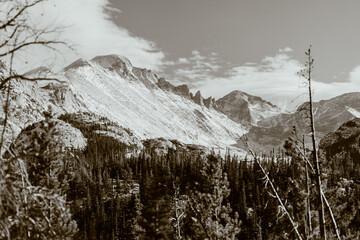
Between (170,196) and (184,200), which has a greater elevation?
(184,200)

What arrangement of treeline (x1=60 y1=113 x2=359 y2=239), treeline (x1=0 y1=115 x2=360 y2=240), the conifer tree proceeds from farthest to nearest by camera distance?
1. the conifer tree
2. treeline (x1=60 y1=113 x2=359 y2=239)
3. treeline (x1=0 y1=115 x2=360 y2=240)

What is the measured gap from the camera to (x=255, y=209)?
77750mm

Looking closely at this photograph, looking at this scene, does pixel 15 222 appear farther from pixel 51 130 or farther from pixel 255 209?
pixel 255 209

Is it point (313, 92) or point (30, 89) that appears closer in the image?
point (30, 89)

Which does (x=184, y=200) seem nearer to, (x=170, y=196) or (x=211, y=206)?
(x=211, y=206)

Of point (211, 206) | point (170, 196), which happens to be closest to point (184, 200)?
point (211, 206)

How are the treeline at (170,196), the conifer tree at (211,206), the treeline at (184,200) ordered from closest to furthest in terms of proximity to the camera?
the treeline at (170,196) → the treeline at (184,200) → the conifer tree at (211,206)

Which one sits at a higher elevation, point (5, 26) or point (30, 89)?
point (5, 26)

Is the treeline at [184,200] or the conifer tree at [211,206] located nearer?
the treeline at [184,200]

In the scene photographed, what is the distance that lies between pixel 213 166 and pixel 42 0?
20.5m

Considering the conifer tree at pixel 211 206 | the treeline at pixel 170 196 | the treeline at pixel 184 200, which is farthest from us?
the conifer tree at pixel 211 206

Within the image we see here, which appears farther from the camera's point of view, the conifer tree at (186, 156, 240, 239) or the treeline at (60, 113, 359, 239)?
the conifer tree at (186, 156, 240, 239)

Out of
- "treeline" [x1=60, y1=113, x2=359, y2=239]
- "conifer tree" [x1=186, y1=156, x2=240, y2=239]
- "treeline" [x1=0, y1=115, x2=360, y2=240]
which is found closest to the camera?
"treeline" [x1=0, y1=115, x2=360, y2=240]

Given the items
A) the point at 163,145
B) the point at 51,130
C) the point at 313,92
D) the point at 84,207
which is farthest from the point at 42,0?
the point at 163,145
